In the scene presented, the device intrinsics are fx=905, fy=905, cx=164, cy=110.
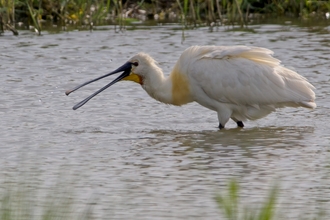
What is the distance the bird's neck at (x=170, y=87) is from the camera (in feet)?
26.2

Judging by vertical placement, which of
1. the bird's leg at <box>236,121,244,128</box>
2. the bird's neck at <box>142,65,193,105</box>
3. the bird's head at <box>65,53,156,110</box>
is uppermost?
the bird's head at <box>65,53,156,110</box>

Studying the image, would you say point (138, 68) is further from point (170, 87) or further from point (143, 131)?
point (143, 131)

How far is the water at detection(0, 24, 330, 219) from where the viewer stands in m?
5.55

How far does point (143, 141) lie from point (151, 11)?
806 cm

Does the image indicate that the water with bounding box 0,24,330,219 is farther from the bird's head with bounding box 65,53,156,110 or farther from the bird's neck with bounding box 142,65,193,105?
the bird's head with bounding box 65,53,156,110

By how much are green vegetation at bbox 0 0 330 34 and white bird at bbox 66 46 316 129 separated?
17.2 feet

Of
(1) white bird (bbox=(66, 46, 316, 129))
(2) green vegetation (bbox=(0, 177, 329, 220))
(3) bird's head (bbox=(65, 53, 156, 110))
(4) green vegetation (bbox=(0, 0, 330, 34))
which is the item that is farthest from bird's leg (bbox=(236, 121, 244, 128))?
(4) green vegetation (bbox=(0, 0, 330, 34))

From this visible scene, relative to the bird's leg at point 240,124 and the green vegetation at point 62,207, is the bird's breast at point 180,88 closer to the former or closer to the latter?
the bird's leg at point 240,124

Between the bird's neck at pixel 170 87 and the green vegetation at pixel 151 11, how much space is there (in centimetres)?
523

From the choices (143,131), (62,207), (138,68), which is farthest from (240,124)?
(62,207)

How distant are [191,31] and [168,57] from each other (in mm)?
1976

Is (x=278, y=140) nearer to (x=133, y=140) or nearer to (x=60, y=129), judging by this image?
(x=133, y=140)

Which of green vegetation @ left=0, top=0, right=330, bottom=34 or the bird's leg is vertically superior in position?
green vegetation @ left=0, top=0, right=330, bottom=34

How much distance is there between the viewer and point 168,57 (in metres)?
11.4
